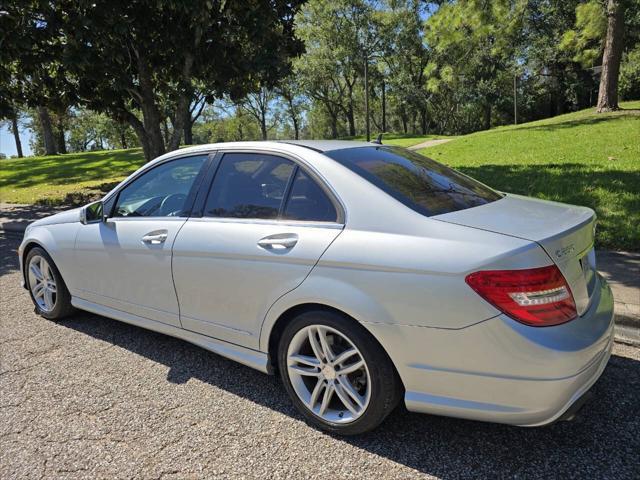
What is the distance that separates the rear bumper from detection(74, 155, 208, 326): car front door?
1.69 m

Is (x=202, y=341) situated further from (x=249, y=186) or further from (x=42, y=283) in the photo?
(x=42, y=283)

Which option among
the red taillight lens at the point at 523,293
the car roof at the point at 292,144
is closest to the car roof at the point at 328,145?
the car roof at the point at 292,144

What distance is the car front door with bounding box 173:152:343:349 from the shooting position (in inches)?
104

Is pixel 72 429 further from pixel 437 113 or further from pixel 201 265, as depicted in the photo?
pixel 437 113

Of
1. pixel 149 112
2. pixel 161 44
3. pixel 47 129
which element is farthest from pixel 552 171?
pixel 47 129

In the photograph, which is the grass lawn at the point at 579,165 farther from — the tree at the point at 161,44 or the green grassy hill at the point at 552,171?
the tree at the point at 161,44

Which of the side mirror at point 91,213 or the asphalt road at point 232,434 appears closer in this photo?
the asphalt road at point 232,434

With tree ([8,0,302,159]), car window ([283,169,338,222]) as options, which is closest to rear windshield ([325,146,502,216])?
car window ([283,169,338,222])

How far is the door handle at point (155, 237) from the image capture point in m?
3.30

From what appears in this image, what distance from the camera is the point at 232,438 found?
265cm

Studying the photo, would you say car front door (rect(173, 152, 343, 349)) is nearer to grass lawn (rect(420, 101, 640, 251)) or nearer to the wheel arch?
the wheel arch

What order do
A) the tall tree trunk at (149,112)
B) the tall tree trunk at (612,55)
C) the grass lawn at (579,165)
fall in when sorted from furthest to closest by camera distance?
1. the tall tree trunk at (612,55)
2. the tall tree trunk at (149,112)
3. the grass lawn at (579,165)

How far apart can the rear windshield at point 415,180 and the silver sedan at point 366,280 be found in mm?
16

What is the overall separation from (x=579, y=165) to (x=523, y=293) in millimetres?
8416
